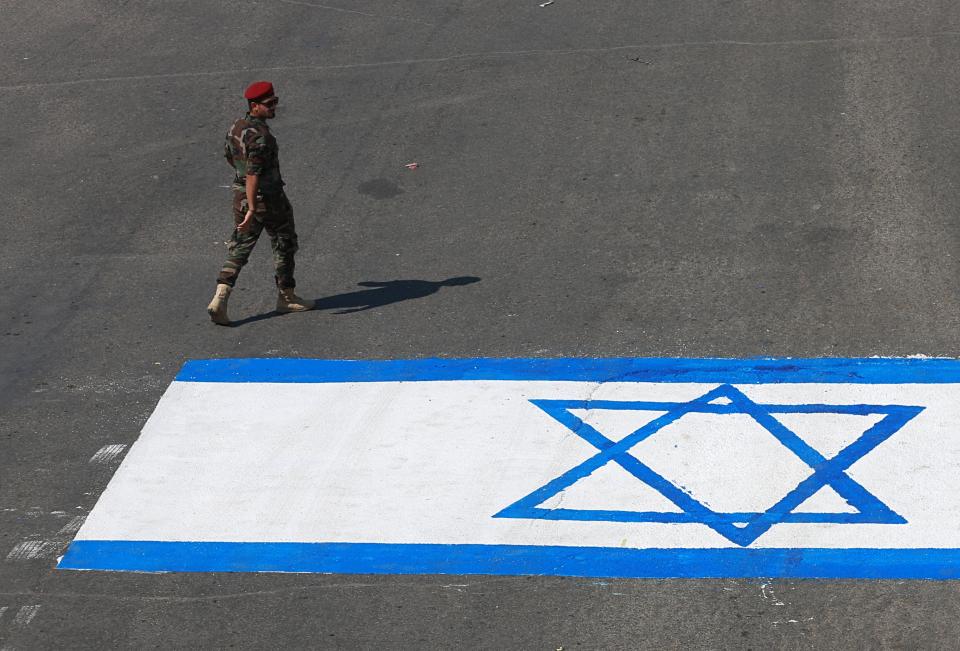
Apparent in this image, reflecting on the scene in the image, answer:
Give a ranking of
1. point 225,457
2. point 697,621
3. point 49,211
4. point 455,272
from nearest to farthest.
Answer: point 697,621 → point 225,457 → point 455,272 → point 49,211

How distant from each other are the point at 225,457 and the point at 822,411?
12.2ft

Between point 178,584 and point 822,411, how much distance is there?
3996mm

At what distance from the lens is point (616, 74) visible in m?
13.3

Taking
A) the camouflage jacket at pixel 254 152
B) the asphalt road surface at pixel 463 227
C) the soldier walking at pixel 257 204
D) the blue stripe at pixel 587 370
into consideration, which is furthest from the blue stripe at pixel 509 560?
the camouflage jacket at pixel 254 152

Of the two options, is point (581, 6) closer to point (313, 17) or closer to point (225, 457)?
point (313, 17)

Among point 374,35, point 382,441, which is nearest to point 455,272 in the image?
point 382,441

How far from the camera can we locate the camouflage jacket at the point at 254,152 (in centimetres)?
941

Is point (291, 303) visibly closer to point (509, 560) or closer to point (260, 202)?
point (260, 202)

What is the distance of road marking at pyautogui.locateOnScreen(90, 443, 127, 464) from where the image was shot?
8297 mm

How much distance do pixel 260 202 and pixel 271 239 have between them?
29 centimetres

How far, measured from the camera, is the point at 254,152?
9.41 metres

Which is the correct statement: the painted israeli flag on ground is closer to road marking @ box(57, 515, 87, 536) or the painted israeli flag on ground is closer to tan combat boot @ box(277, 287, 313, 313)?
road marking @ box(57, 515, 87, 536)

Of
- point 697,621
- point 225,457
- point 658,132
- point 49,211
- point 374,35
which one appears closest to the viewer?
point 697,621

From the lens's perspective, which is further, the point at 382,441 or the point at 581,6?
the point at 581,6
